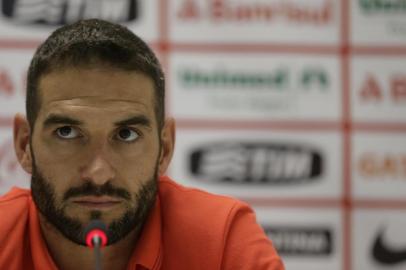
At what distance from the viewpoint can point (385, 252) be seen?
2.46 metres

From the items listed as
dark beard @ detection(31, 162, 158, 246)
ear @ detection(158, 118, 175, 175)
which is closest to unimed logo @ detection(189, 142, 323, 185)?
ear @ detection(158, 118, 175, 175)

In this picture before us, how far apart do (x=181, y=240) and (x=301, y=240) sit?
1311 mm

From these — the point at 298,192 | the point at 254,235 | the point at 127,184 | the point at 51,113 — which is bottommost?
the point at 298,192

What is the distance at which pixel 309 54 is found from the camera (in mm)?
2453

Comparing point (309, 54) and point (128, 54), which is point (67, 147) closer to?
point (128, 54)

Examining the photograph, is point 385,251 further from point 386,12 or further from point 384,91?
point 386,12

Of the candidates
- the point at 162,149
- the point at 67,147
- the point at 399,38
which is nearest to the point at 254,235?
the point at 162,149

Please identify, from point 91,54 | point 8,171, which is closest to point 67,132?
point 91,54

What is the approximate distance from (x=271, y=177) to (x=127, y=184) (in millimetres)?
1440

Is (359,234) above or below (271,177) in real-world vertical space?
below

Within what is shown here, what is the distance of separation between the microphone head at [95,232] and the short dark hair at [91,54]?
0.23 meters

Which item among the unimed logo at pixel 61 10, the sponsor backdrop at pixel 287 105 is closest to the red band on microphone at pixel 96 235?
the sponsor backdrop at pixel 287 105

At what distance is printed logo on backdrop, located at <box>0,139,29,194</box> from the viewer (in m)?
2.38

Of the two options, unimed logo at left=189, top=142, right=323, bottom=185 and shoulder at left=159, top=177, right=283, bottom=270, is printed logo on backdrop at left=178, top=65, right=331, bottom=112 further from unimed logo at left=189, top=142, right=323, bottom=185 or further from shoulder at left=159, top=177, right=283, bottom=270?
shoulder at left=159, top=177, right=283, bottom=270
